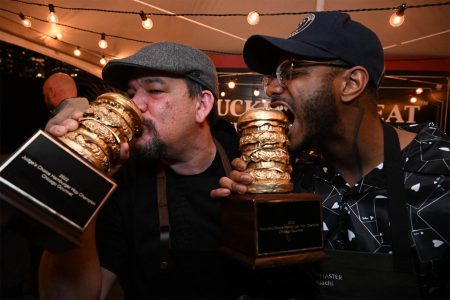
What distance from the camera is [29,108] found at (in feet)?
A: 29.0

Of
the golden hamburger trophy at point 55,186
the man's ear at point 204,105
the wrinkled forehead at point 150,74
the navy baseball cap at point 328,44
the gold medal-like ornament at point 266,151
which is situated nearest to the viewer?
the golden hamburger trophy at point 55,186

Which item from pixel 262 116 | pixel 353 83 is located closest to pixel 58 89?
pixel 262 116

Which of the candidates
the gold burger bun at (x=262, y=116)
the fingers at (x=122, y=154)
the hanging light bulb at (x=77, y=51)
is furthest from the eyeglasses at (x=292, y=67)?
the hanging light bulb at (x=77, y=51)

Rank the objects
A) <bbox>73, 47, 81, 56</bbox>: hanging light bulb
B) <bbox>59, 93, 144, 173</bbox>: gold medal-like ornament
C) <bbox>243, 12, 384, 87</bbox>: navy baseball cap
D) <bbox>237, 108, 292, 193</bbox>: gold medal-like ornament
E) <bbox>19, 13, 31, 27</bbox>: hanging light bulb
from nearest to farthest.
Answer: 1. <bbox>59, 93, 144, 173</bbox>: gold medal-like ornament
2. <bbox>237, 108, 292, 193</bbox>: gold medal-like ornament
3. <bbox>243, 12, 384, 87</bbox>: navy baseball cap
4. <bbox>19, 13, 31, 27</bbox>: hanging light bulb
5. <bbox>73, 47, 81, 56</bbox>: hanging light bulb

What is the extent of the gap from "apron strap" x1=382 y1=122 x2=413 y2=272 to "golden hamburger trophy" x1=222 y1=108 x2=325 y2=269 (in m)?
0.37

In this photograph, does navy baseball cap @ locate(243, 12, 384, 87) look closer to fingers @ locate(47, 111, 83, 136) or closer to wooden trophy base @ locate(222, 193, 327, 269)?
wooden trophy base @ locate(222, 193, 327, 269)

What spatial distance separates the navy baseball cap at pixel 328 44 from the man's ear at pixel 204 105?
344 millimetres

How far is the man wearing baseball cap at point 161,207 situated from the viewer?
1.69 meters

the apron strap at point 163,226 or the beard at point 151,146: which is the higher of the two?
the beard at point 151,146

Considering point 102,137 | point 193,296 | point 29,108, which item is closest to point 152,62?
point 102,137

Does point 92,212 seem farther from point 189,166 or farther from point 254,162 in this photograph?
point 189,166

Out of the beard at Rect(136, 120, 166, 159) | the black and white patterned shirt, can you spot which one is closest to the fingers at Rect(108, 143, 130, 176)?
the beard at Rect(136, 120, 166, 159)

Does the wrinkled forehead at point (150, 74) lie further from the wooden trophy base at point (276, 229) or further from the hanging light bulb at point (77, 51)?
the hanging light bulb at point (77, 51)

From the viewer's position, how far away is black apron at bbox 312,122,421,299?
4.74 feet
